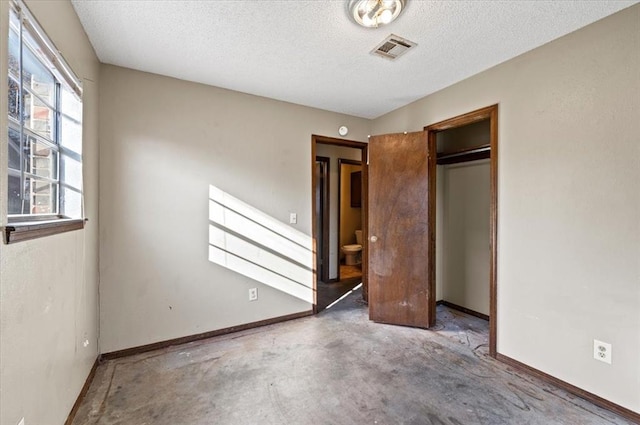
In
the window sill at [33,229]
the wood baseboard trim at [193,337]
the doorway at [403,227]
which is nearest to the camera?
the window sill at [33,229]

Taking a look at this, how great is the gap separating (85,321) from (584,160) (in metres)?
3.52

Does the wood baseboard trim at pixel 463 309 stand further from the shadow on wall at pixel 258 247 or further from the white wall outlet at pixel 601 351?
the shadow on wall at pixel 258 247

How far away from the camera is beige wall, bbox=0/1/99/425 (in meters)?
1.02

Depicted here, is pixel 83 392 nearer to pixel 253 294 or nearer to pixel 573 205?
pixel 253 294

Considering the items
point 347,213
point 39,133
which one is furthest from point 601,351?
point 347,213

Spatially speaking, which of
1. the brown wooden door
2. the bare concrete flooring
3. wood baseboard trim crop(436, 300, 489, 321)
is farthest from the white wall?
wood baseboard trim crop(436, 300, 489, 321)

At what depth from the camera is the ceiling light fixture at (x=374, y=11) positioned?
1.65 meters

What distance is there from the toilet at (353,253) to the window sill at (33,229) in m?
4.52

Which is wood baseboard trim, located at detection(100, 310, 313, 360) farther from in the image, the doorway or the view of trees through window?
the view of trees through window

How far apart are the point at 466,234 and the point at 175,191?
3.21 m

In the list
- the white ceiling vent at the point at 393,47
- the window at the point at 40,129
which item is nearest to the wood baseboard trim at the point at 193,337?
the window at the point at 40,129

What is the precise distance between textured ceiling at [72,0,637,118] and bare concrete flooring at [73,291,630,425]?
2.44 m

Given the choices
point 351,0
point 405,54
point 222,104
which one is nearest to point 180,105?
point 222,104

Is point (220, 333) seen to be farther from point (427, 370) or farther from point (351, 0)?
point (351, 0)
